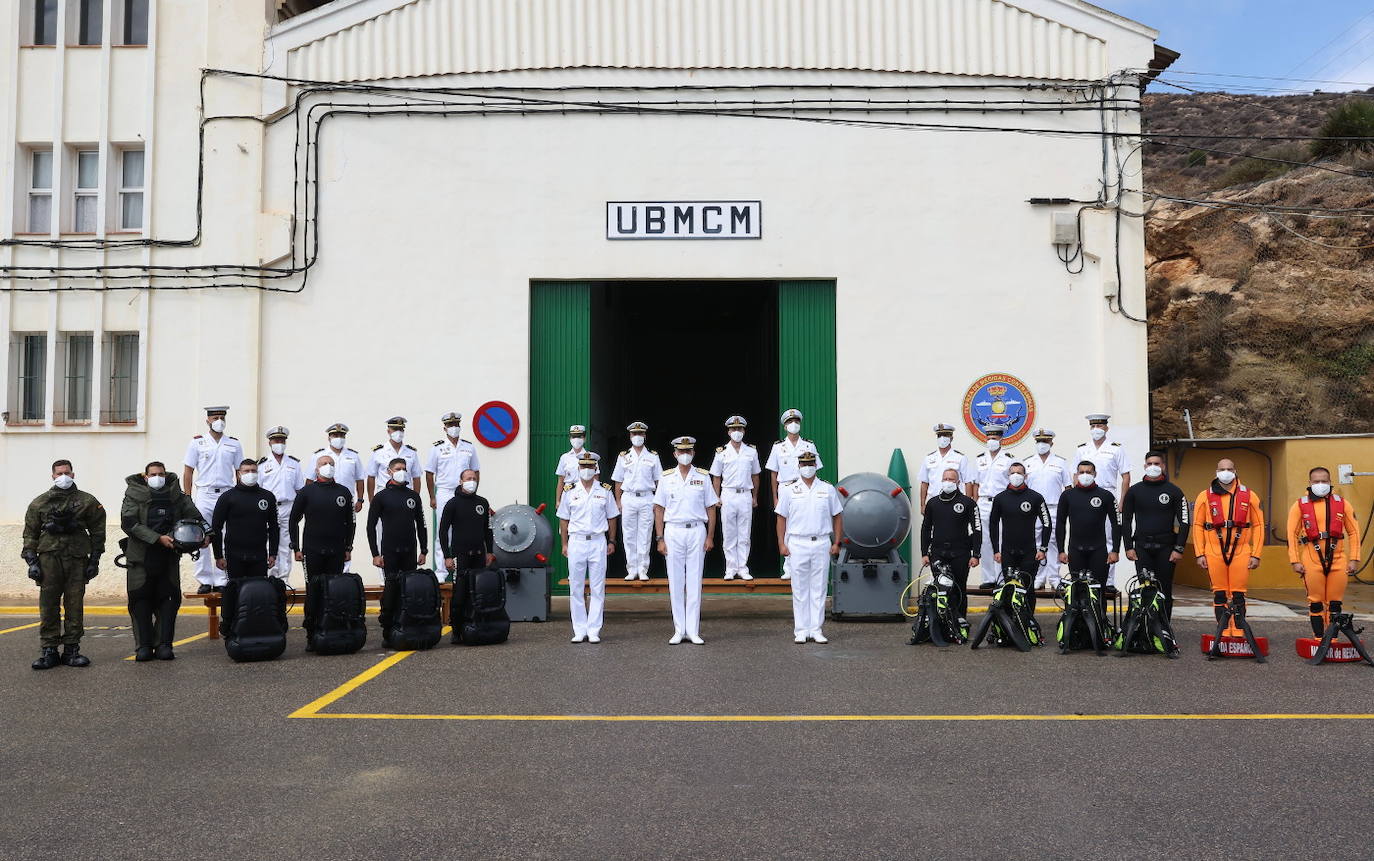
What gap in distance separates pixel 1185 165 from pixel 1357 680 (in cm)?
3279

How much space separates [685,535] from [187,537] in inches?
186

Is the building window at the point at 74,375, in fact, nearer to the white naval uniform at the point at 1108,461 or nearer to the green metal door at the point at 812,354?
the green metal door at the point at 812,354

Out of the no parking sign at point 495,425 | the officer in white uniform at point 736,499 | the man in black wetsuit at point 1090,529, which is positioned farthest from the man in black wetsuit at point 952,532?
the no parking sign at point 495,425

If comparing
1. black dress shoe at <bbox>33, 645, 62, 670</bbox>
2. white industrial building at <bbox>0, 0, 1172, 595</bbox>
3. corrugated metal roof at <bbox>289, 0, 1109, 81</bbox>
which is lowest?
black dress shoe at <bbox>33, 645, 62, 670</bbox>

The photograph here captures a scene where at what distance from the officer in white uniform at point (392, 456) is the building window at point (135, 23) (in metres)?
7.01

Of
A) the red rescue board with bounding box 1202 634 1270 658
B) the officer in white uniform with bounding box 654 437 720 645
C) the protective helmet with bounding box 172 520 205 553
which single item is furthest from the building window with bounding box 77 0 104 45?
the red rescue board with bounding box 1202 634 1270 658

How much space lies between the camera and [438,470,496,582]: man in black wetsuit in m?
12.4

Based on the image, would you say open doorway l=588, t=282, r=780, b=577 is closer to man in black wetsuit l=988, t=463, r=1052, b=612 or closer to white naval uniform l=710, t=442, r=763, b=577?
white naval uniform l=710, t=442, r=763, b=577

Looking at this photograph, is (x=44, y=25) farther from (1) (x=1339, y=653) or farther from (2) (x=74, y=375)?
(1) (x=1339, y=653)

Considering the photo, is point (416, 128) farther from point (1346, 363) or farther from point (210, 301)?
point (1346, 363)

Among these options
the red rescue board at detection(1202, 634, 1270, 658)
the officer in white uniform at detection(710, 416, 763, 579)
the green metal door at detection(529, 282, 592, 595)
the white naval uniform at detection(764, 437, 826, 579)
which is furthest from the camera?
the green metal door at detection(529, 282, 592, 595)

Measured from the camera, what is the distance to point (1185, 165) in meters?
38.9

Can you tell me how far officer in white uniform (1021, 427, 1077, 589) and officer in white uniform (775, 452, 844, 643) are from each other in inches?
173

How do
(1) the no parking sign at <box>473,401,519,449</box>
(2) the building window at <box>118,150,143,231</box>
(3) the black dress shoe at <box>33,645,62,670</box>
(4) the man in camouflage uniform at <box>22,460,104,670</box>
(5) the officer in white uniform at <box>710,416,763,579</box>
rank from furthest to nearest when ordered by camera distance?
1. (2) the building window at <box>118,150,143,231</box>
2. (1) the no parking sign at <box>473,401,519,449</box>
3. (5) the officer in white uniform at <box>710,416,763,579</box>
4. (4) the man in camouflage uniform at <box>22,460,104,670</box>
5. (3) the black dress shoe at <box>33,645,62,670</box>
